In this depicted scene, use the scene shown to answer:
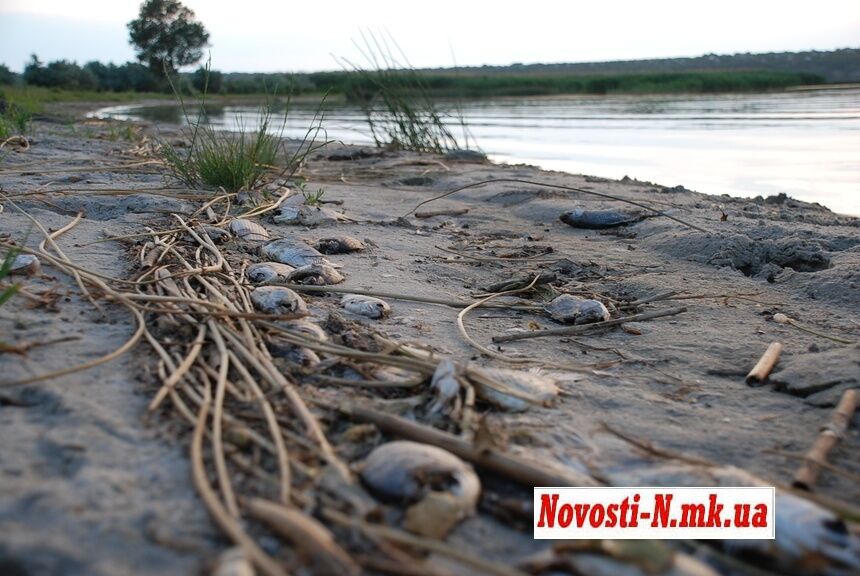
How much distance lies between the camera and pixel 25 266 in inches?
88.9

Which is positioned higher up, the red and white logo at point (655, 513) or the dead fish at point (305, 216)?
the dead fish at point (305, 216)

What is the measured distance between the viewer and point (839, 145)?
25.4ft

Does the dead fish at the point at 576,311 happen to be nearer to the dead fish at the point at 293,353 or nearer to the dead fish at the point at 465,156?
the dead fish at the point at 293,353

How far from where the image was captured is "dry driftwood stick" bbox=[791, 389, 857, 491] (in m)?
1.38

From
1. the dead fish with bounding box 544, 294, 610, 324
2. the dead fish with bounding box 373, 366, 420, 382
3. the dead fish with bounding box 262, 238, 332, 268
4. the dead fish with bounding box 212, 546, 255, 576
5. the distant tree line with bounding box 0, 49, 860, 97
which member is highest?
the distant tree line with bounding box 0, 49, 860, 97

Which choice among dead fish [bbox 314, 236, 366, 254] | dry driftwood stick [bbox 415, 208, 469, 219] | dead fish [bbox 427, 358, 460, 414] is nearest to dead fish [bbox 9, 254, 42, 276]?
dead fish [bbox 314, 236, 366, 254]

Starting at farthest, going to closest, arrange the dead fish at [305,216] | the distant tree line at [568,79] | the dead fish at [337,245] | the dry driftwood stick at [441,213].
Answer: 1. the distant tree line at [568,79]
2. the dry driftwood stick at [441,213]
3. the dead fish at [305,216]
4. the dead fish at [337,245]

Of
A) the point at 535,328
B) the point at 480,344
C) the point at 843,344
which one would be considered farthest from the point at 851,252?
the point at 480,344

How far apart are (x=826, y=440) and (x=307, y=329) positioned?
132 cm

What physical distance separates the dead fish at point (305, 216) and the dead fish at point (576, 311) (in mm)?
1707

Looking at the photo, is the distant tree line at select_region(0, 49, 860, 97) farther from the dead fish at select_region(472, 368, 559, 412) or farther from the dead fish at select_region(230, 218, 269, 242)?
the dead fish at select_region(472, 368, 559, 412)

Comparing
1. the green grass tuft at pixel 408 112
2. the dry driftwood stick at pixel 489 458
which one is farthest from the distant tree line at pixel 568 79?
the dry driftwood stick at pixel 489 458

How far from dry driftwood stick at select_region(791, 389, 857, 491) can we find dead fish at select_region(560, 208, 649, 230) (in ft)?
7.57

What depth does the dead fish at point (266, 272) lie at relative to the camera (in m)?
2.56
